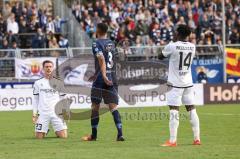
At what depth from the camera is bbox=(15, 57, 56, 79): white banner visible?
33.1 m

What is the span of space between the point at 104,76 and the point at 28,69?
17.3 metres

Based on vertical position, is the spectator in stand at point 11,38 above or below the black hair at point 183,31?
below

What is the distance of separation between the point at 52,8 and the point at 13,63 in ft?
20.5

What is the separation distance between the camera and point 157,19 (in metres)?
37.7

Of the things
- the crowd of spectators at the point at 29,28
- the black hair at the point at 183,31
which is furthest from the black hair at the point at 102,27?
the crowd of spectators at the point at 29,28

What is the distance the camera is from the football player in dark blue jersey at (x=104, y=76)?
16250 millimetres

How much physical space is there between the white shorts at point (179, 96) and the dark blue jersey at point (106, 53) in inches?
64.0

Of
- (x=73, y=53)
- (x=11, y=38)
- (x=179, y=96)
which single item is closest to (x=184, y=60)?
(x=179, y=96)

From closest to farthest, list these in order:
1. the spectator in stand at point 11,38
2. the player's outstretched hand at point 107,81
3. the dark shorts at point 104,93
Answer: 1. the player's outstretched hand at point 107,81
2. the dark shorts at point 104,93
3. the spectator in stand at point 11,38

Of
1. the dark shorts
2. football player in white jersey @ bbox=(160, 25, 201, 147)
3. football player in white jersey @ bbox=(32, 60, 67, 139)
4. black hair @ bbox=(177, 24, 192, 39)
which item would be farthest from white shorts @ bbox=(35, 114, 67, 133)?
black hair @ bbox=(177, 24, 192, 39)

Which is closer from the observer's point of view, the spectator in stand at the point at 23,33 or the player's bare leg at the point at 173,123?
the player's bare leg at the point at 173,123

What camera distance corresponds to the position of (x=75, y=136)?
59.7ft

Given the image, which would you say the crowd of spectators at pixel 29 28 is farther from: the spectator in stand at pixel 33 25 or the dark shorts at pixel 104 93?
the dark shorts at pixel 104 93

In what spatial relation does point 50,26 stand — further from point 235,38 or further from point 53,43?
point 235,38
